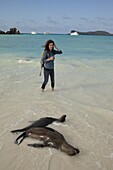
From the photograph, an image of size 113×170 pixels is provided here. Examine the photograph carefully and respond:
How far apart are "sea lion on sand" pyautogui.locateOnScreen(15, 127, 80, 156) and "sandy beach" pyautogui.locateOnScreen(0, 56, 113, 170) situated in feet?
0.31

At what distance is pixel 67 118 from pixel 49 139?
1605 mm

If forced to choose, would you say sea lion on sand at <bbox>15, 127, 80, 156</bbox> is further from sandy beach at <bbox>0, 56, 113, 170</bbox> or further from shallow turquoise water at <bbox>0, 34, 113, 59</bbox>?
shallow turquoise water at <bbox>0, 34, 113, 59</bbox>

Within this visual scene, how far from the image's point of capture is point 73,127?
549cm

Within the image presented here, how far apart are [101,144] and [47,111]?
214cm

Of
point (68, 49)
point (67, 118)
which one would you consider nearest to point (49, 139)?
point (67, 118)

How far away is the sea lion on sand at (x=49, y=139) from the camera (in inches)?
167

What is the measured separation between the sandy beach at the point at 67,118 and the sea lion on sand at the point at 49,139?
9 centimetres

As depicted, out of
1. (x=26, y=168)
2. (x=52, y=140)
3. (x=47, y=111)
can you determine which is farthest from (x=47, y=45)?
(x=26, y=168)

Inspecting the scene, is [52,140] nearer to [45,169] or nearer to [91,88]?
[45,169]

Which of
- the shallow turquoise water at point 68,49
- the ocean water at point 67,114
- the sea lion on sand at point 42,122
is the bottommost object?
the shallow turquoise water at point 68,49

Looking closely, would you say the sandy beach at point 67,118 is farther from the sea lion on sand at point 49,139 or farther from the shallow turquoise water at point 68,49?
A: the shallow turquoise water at point 68,49

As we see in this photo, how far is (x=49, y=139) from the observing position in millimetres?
4457

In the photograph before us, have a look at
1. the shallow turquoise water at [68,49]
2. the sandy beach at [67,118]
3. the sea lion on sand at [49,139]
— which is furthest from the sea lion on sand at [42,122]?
the shallow turquoise water at [68,49]

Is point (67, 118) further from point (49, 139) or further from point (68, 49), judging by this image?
point (68, 49)
